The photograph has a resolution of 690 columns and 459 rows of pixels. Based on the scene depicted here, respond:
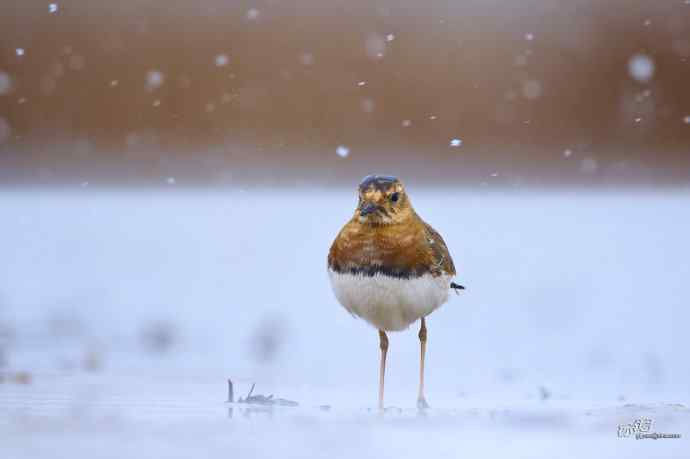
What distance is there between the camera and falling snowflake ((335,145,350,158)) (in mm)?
11934

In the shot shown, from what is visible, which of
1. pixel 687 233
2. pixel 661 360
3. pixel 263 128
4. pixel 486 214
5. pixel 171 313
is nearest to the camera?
pixel 661 360

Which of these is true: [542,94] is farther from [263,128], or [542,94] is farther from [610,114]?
[263,128]

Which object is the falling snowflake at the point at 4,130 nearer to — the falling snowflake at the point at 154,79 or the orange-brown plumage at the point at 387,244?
the falling snowflake at the point at 154,79

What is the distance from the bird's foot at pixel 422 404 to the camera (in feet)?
16.7

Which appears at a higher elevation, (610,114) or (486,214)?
(610,114)

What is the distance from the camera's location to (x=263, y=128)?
39.0 ft

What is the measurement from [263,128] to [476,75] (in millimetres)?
2299

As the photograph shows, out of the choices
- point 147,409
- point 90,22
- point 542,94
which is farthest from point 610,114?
point 147,409

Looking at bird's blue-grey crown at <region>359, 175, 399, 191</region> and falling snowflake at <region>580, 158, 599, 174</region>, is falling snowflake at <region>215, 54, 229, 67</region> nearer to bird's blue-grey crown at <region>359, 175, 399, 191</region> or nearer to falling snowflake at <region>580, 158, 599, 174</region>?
falling snowflake at <region>580, 158, 599, 174</region>

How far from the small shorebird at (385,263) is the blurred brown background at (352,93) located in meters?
6.42

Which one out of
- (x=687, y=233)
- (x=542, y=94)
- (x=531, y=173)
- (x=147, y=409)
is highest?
(x=542, y=94)

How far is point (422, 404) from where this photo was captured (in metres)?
5.13

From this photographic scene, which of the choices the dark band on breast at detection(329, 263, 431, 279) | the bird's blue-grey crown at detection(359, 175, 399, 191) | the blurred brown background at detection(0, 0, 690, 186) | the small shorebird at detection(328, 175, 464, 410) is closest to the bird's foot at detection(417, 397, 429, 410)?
the small shorebird at detection(328, 175, 464, 410)

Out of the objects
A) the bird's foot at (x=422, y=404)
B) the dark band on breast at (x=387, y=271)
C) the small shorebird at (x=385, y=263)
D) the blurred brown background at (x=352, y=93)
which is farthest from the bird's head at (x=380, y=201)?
the blurred brown background at (x=352, y=93)
